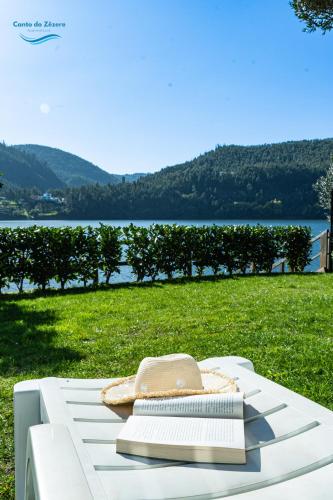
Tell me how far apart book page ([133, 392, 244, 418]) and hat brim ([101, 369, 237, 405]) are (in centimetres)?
6

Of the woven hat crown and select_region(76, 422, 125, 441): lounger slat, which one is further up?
the woven hat crown

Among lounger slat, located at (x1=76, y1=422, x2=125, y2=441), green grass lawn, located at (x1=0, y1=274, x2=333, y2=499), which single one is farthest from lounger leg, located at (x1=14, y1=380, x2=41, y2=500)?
green grass lawn, located at (x1=0, y1=274, x2=333, y2=499)

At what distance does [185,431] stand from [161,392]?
372 millimetres

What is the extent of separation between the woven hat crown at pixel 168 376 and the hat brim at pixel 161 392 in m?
0.06

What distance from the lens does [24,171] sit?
4953 inches

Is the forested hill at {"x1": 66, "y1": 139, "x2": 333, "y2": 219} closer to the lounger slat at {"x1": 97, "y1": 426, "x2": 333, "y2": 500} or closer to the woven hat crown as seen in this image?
the woven hat crown

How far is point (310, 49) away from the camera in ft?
32.9

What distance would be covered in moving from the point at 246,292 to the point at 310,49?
5.77 metres

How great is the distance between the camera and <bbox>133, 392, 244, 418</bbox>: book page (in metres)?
1.80

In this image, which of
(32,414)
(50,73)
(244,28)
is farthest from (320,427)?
(50,73)

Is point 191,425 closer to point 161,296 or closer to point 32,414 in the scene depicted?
point 32,414

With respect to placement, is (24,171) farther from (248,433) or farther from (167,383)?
(248,433)

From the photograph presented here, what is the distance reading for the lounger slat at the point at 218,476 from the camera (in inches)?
52.7

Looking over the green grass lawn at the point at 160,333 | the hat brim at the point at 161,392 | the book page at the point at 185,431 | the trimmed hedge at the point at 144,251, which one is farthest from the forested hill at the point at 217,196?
the book page at the point at 185,431
